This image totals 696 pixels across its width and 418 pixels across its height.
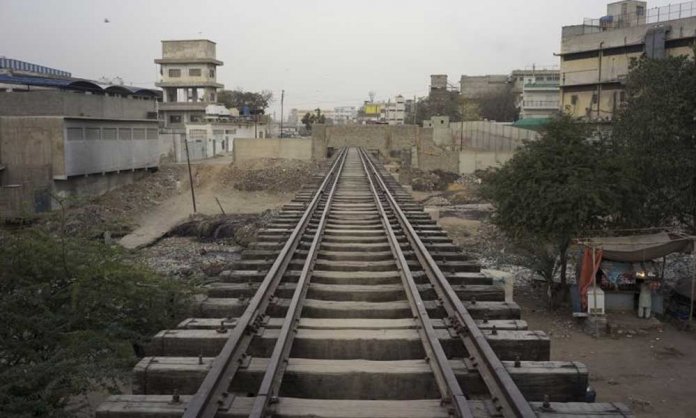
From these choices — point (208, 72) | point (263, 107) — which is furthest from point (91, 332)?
point (263, 107)

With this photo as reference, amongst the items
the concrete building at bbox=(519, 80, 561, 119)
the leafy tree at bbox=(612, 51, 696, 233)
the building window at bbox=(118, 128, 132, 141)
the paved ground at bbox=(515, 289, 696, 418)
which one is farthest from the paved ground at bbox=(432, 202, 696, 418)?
the concrete building at bbox=(519, 80, 561, 119)

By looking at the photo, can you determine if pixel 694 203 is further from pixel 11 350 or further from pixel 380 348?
pixel 11 350

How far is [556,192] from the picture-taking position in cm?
1602

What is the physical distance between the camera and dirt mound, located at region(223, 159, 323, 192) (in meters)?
44.1

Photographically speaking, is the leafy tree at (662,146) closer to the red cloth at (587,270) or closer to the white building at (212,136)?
the red cloth at (587,270)

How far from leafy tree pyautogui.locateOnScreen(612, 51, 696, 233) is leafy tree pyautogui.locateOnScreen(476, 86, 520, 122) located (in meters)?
83.2

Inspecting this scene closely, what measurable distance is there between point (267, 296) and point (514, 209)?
11562 millimetres

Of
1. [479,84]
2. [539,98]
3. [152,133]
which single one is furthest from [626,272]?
[479,84]

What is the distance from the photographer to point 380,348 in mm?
5562

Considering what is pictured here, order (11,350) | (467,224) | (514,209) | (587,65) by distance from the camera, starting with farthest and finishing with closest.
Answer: (587,65) < (467,224) < (514,209) < (11,350)

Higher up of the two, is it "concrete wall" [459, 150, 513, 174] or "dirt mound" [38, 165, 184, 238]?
"concrete wall" [459, 150, 513, 174]

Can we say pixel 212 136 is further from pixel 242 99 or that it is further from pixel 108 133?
pixel 242 99

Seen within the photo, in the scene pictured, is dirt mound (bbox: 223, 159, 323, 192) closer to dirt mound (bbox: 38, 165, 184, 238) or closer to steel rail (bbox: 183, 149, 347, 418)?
dirt mound (bbox: 38, 165, 184, 238)

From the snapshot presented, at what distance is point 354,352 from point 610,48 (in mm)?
50976
